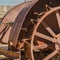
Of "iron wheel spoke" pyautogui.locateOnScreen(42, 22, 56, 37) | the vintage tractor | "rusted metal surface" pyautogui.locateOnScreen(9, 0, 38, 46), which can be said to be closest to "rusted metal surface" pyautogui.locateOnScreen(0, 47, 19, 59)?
the vintage tractor

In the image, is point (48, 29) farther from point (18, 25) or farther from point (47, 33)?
point (18, 25)

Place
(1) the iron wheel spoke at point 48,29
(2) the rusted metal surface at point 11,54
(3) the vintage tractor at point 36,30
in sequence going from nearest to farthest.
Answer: (3) the vintage tractor at point 36,30 → (2) the rusted metal surface at point 11,54 → (1) the iron wheel spoke at point 48,29

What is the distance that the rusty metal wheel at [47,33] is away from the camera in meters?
6.96

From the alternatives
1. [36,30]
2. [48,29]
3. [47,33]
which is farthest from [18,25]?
[47,33]

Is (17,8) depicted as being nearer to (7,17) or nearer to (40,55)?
(7,17)

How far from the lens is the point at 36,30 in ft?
22.8

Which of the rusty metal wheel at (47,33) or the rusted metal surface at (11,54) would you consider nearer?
the rusty metal wheel at (47,33)

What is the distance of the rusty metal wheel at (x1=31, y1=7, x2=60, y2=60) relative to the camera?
696cm

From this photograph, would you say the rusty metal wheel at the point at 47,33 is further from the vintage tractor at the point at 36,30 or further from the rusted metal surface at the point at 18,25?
the rusted metal surface at the point at 18,25

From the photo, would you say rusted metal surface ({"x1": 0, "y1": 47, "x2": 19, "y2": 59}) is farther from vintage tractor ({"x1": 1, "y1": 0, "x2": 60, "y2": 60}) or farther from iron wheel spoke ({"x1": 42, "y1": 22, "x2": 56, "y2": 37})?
iron wheel spoke ({"x1": 42, "y1": 22, "x2": 56, "y2": 37})

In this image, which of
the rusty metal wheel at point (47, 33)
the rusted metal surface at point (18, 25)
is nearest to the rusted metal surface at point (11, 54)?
the rusted metal surface at point (18, 25)

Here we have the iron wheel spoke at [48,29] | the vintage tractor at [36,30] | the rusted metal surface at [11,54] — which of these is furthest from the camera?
the iron wheel spoke at [48,29]

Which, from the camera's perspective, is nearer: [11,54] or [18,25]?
[18,25]

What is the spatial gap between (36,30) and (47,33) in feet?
2.53
